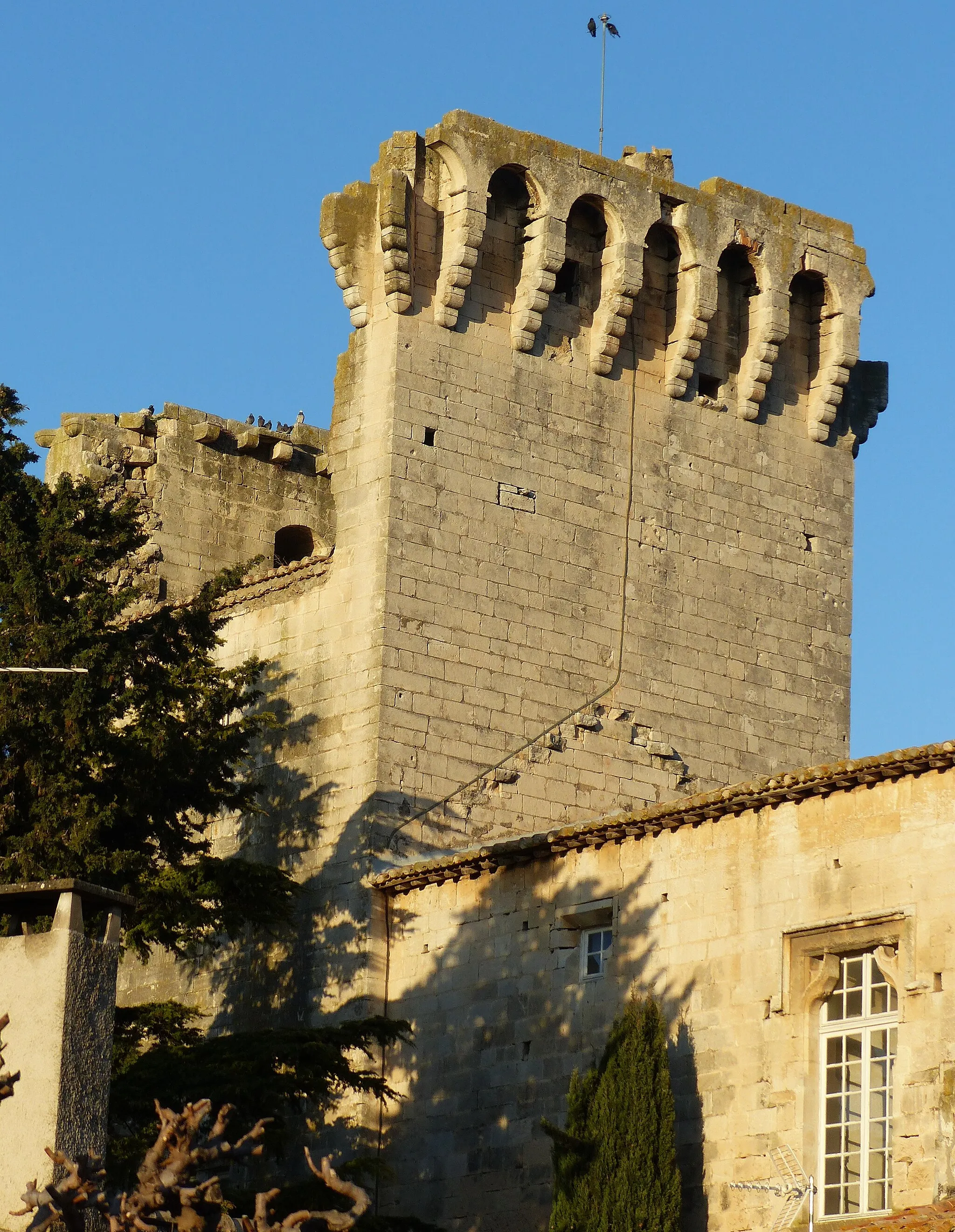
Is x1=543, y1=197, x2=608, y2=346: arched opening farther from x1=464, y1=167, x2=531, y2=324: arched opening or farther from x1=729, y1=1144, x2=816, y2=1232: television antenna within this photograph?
x1=729, y1=1144, x2=816, y2=1232: television antenna

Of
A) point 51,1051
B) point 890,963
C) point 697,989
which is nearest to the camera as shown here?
point 51,1051

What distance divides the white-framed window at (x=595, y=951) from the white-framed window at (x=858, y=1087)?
2.52 m

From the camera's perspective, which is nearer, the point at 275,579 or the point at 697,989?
the point at 697,989

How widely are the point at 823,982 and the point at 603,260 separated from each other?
424 inches

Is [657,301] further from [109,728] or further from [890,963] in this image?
[890,963]

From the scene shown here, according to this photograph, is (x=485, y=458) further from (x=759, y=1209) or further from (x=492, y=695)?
(x=759, y=1209)

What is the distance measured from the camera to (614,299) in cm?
2797

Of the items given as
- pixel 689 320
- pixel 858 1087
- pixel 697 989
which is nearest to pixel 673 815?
pixel 697 989

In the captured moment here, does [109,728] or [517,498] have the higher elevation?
[517,498]

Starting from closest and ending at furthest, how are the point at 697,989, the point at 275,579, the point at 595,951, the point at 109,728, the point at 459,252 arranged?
the point at 697,989 → the point at 595,951 → the point at 109,728 → the point at 459,252 → the point at 275,579

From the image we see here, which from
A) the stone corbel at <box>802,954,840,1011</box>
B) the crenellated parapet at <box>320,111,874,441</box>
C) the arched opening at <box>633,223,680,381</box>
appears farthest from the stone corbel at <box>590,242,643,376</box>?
the stone corbel at <box>802,954,840,1011</box>

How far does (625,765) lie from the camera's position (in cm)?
2717

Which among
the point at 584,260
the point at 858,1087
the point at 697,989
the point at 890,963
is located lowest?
the point at 858,1087

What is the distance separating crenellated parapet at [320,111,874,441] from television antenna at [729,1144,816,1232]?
10738mm
